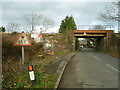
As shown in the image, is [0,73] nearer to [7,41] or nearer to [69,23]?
[7,41]

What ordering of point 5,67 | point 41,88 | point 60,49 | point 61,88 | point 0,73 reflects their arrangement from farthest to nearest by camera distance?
point 60,49 < point 5,67 < point 0,73 < point 61,88 < point 41,88

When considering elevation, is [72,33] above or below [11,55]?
above

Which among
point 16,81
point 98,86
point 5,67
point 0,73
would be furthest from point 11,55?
point 98,86

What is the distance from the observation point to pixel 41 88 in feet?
17.9

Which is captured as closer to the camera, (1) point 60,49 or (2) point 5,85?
(2) point 5,85

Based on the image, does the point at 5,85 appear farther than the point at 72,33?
No

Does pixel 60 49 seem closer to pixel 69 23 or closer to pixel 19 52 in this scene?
pixel 69 23

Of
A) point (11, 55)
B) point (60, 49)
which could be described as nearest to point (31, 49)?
point (11, 55)

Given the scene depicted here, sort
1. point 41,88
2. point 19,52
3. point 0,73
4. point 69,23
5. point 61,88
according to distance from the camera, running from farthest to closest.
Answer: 1. point 69,23
2. point 19,52
3. point 0,73
4. point 61,88
5. point 41,88

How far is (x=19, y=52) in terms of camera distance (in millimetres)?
10656

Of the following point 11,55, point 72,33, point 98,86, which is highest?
point 72,33

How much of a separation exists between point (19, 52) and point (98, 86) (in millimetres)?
6980

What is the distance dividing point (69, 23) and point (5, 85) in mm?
48348

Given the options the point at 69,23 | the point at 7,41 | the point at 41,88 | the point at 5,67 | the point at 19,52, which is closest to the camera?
the point at 41,88
